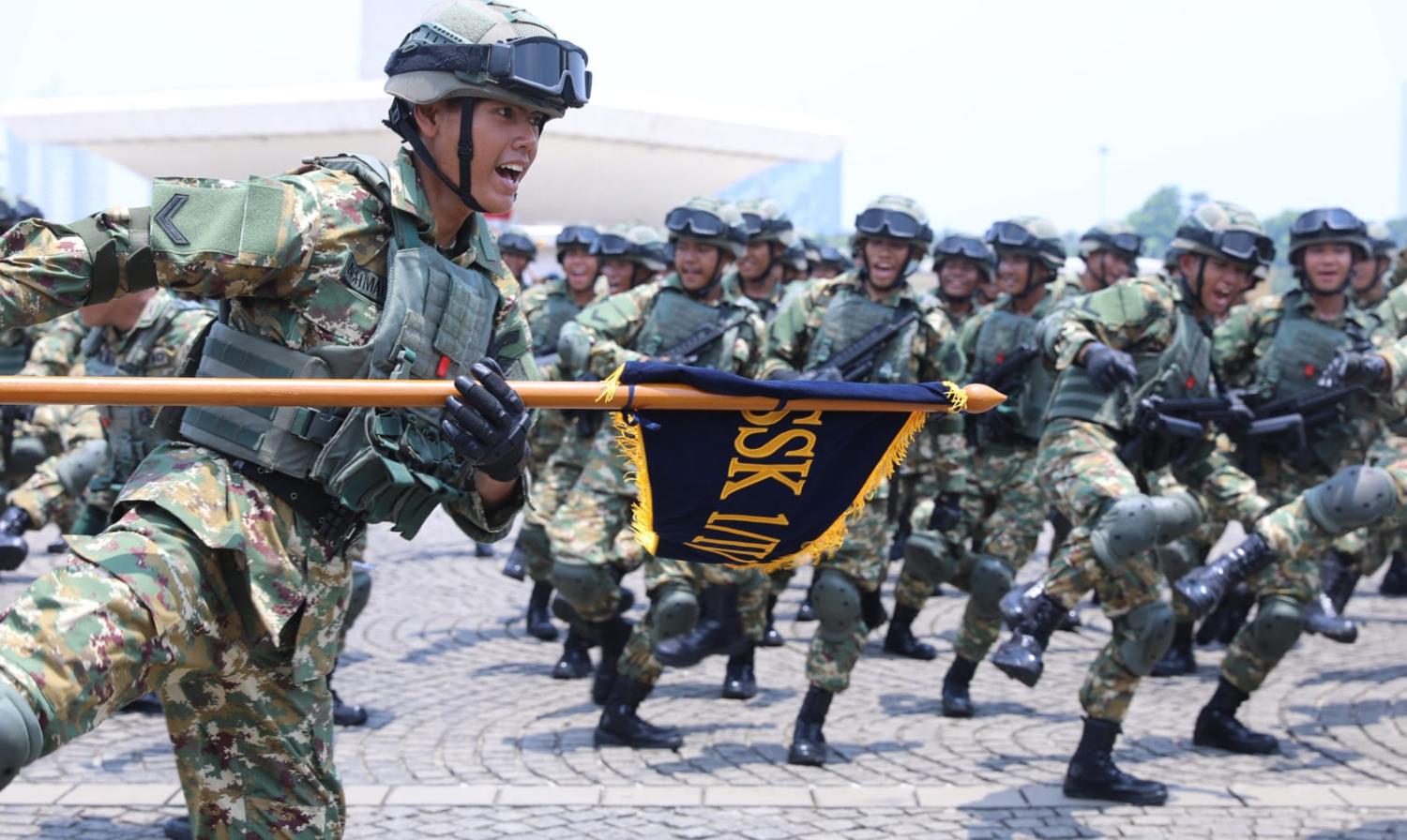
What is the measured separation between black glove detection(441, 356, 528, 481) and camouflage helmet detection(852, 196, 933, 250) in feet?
14.9

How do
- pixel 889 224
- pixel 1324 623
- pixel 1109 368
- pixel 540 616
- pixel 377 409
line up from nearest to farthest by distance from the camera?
pixel 377 409, pixel 1109 368, pixel 1324 623, pixel 889 224, pixel 540 616

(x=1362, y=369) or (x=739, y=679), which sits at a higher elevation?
(x=1362, y=369)

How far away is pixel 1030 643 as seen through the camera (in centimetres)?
629

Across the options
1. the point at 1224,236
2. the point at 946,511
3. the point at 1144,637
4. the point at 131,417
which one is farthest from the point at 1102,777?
the point at 131,417

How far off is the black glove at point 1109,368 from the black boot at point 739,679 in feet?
7.75

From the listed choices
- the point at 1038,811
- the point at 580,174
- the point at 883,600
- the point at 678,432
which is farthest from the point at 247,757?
the point at 580,174

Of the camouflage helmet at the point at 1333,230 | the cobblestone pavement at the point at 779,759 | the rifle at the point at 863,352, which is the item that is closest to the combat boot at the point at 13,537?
the cobblestone pavement at the point at 779,759

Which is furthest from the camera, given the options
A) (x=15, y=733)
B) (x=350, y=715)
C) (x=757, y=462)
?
(x=350, y=715)

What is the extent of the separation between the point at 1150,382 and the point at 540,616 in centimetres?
418

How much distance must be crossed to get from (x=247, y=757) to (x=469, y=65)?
165cm

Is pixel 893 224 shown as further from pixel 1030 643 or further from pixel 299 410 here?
pixel 299 410

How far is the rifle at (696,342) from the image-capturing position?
7.82m

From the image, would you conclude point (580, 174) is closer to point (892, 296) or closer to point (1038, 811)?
point (892, 296)

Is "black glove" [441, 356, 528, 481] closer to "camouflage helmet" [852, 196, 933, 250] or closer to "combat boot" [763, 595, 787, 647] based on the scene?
"camouflage helmet" [852, 196, 933, 250]
